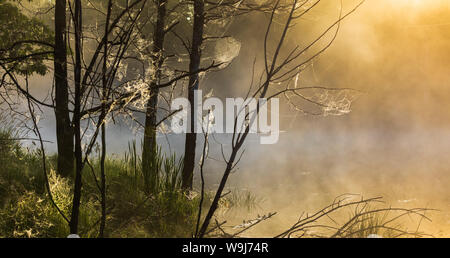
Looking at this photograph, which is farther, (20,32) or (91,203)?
(20,32)

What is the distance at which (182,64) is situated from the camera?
2438cm

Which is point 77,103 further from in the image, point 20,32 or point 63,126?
point 20,32

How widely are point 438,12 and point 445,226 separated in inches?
1128

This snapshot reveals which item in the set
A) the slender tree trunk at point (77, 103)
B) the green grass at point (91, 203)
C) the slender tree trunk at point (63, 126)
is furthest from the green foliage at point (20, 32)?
the slender tree trunk at point (77, 103)

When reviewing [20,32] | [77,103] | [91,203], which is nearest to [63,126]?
[20,32]

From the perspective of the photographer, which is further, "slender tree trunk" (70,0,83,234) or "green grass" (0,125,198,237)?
"green grass" (0,125,198,237)

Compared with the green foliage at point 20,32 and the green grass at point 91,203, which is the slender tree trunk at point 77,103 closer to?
the green grass at point 91,203

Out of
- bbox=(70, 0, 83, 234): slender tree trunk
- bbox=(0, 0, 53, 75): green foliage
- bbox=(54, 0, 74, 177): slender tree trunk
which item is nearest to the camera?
bbox=(70, 0, 83, 234): slender tree trunk

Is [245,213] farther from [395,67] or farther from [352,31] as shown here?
[395,67]

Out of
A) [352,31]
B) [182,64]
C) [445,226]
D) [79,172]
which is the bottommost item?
[445,226]

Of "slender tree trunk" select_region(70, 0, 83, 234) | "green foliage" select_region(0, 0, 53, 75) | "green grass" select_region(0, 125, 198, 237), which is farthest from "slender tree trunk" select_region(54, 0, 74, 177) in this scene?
"slender tree trunk" select_region(70, 0, 83, 234)

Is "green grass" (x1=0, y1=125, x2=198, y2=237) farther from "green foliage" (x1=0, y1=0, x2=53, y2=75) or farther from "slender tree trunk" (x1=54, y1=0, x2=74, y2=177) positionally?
"green foliage" (x1=0, y1=0, x2=53, y2=75)
